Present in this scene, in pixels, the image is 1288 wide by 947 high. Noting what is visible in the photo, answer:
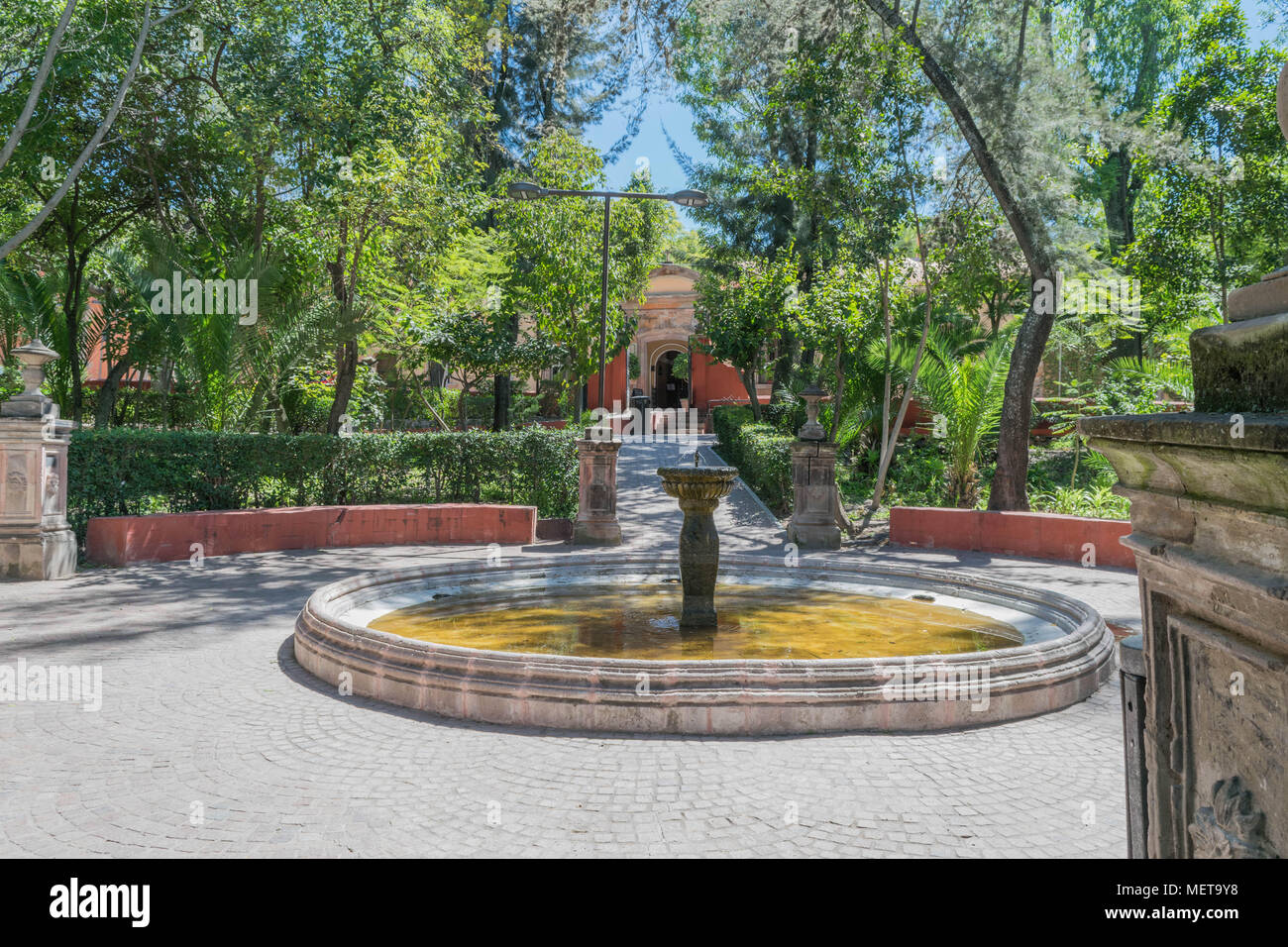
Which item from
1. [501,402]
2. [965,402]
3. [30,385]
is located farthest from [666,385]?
[30,385]

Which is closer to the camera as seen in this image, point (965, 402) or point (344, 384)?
point (965, 402)

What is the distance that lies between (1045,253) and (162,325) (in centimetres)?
1415

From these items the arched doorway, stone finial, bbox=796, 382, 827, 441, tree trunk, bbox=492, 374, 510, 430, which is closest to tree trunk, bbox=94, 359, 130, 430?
tree trunk, bbox=492, 374, 510, 430

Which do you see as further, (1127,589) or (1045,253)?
(1045,253)

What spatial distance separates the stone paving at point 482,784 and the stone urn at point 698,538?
2477mm

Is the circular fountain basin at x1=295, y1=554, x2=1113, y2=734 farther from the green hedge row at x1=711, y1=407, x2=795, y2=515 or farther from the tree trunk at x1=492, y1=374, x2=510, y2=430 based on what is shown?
the tree trunk at x1=492, y1=374, x2=510, y2=430

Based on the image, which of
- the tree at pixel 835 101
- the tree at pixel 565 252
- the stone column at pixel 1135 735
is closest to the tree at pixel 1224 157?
the tree at pixel 835 101

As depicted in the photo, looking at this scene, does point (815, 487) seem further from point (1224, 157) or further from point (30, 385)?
point (30, 385)

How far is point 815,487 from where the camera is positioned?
12750mm

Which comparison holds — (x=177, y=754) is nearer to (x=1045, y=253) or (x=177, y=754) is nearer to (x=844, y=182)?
(x=844, y=182)

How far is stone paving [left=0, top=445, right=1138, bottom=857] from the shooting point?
10.3 feet

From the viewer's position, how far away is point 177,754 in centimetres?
407

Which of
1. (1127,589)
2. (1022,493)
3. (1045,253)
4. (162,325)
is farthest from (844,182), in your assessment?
(162,325)

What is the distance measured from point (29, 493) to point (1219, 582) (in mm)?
10961
